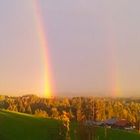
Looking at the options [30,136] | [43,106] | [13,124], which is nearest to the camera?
Answer: [30,136]

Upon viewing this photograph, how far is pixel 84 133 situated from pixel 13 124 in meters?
54.3

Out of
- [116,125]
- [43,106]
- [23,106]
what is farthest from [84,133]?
[43,106]

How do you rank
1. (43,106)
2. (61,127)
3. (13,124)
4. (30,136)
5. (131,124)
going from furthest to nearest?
(43,106)
(131,124)
(13,124)
(30,136)
(61,127)

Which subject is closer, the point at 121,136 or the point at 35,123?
the point at 121,136

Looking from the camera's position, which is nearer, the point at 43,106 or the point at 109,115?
the point at 109,115

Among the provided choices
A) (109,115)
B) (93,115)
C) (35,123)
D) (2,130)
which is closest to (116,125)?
(109,115)

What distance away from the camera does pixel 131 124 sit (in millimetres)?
123688

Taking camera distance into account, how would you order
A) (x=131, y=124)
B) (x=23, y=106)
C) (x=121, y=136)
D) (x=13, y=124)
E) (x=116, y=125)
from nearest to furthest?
(x=121, y=136) < (x=13, y=124) < (x=116, y=125) < (x=131, y=124) < (x=23, y=106)

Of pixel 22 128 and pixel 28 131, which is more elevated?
pixel 22 128

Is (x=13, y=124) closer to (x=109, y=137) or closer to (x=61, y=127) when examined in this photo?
(x=109, y=137)

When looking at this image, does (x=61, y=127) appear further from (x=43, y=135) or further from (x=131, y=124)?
(x=131, y=124)

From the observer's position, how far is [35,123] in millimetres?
69688

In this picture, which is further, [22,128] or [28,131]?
[22,128]

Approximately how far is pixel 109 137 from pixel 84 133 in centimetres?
4631
